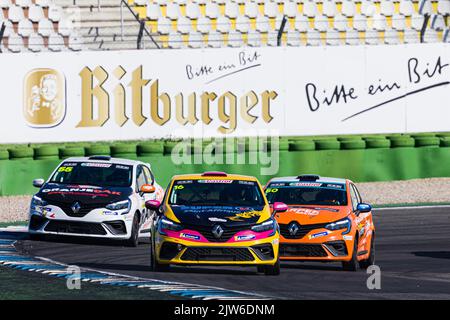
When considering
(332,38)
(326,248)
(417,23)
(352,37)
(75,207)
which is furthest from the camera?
(417,23)

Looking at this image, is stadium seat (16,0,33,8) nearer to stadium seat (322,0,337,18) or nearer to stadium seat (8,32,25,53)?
stadium seat (8,32,25,53)

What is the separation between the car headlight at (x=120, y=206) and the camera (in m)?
18.7

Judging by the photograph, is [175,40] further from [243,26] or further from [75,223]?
[75,223]

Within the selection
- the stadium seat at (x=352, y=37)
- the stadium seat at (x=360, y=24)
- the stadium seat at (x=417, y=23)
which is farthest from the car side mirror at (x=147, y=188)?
the stadium seat at (x=417, y=23)

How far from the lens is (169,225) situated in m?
15.1

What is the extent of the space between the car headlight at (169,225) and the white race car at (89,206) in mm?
3485

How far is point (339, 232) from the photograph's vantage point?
1611cm

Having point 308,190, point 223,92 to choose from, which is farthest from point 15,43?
point 308,190

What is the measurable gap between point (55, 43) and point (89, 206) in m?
14.9

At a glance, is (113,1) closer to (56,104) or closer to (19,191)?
(56,104)

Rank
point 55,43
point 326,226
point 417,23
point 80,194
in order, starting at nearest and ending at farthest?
1. point 326,226
2. point 80,194
3. point 55,43
4. point 417,23

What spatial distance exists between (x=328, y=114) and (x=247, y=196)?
1793cm

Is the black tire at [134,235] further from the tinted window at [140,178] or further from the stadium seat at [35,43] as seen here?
Answer: the stadium seat at [35,43]

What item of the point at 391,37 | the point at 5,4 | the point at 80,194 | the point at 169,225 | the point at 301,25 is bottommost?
the point at 169,225
